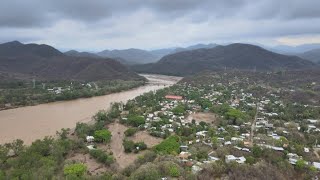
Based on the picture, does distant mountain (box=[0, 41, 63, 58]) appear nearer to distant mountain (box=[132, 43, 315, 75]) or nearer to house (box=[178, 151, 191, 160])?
distant mountain (box=[132, 43, 315, 75])

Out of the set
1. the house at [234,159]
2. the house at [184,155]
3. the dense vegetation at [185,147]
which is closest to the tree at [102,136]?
the dense vegetation at [185,147]

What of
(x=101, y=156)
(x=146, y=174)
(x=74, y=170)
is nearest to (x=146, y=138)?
(x=101, y=156)

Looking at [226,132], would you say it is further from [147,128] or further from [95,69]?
[95,69]

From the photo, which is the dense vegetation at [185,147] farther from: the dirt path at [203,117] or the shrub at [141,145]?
the dirt path at [203,117]

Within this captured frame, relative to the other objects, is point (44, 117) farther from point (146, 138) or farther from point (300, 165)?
point (300, 165)

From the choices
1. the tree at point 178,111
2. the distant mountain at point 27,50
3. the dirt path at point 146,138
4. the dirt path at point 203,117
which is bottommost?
the dirt path at point 146,138

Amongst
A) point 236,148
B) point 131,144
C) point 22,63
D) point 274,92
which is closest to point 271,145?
point 236,148

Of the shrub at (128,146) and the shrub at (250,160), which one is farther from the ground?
the shrub at (250,160)
